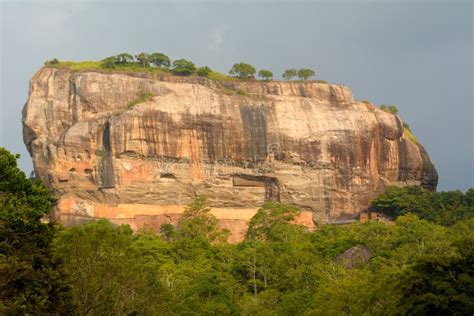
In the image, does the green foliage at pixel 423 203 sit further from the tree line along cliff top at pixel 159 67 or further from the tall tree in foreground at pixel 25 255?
the tall tree in foreground at pixel 25 255

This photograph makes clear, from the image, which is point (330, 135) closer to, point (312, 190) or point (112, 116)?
point (312, 190)

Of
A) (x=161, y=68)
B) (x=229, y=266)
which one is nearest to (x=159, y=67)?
(x=161, y=68)

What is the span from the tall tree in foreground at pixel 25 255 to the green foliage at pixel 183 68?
150ft

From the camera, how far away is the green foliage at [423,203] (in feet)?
216

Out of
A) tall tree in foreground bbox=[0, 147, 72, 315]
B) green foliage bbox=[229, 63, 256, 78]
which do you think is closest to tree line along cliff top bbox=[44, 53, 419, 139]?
green foliage bbox=[229, 63, 256, 78]

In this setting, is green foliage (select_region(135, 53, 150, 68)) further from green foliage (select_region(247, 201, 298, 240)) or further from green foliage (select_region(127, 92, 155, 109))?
green foliage (select_region(247, 201, 298, 240))

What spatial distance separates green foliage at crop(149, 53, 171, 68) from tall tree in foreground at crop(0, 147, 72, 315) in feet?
154

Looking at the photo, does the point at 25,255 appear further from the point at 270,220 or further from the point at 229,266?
the point at 270,220

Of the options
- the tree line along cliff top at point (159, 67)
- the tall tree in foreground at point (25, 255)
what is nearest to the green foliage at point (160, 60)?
the tree line along cliff top at point (159, 67)

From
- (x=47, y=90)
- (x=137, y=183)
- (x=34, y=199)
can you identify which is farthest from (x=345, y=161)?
(x=34, y=199)

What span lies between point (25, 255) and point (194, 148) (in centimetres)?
4204

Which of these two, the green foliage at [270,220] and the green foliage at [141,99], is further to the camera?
the green foliage at [141,99]

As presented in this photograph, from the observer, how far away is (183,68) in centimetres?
7075

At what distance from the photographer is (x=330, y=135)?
6925 centimetres
